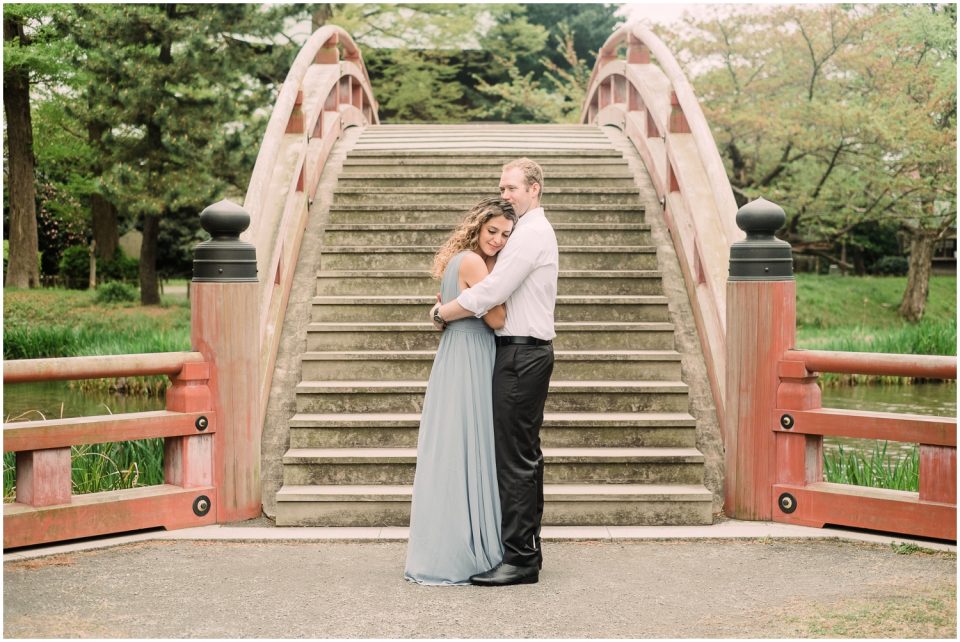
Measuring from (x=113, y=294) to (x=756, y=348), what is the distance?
18028 mm

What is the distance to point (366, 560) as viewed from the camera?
194 inches

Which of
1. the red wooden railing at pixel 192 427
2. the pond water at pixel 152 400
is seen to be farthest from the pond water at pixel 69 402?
the red wooden railing at pixel 192 427

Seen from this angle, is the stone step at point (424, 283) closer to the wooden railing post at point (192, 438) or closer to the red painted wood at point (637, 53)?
the wooden railing post at point (192, 438)

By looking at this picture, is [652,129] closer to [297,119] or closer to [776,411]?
[297,119]

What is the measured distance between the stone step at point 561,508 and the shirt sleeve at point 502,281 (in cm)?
145

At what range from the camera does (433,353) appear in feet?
21.1

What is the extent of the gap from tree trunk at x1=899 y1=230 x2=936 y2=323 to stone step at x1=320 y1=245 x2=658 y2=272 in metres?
15.7

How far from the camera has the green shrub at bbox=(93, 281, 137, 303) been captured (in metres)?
21.2

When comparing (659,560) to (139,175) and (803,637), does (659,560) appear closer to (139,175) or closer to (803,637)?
(803,637)

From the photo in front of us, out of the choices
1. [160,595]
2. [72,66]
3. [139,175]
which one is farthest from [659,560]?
[72,66]

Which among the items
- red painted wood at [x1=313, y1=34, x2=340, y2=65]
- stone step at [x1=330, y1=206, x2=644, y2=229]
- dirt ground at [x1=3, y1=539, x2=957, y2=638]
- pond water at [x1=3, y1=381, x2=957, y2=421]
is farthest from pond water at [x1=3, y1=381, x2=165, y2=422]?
dirt ground at [x1=3, y1=539, x2=957, y2=638]

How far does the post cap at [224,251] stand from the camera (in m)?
5.63

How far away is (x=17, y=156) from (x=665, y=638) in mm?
20440

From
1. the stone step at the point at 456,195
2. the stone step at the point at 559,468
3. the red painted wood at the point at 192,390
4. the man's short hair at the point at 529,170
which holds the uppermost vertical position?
the stone step at the point at 456,195
